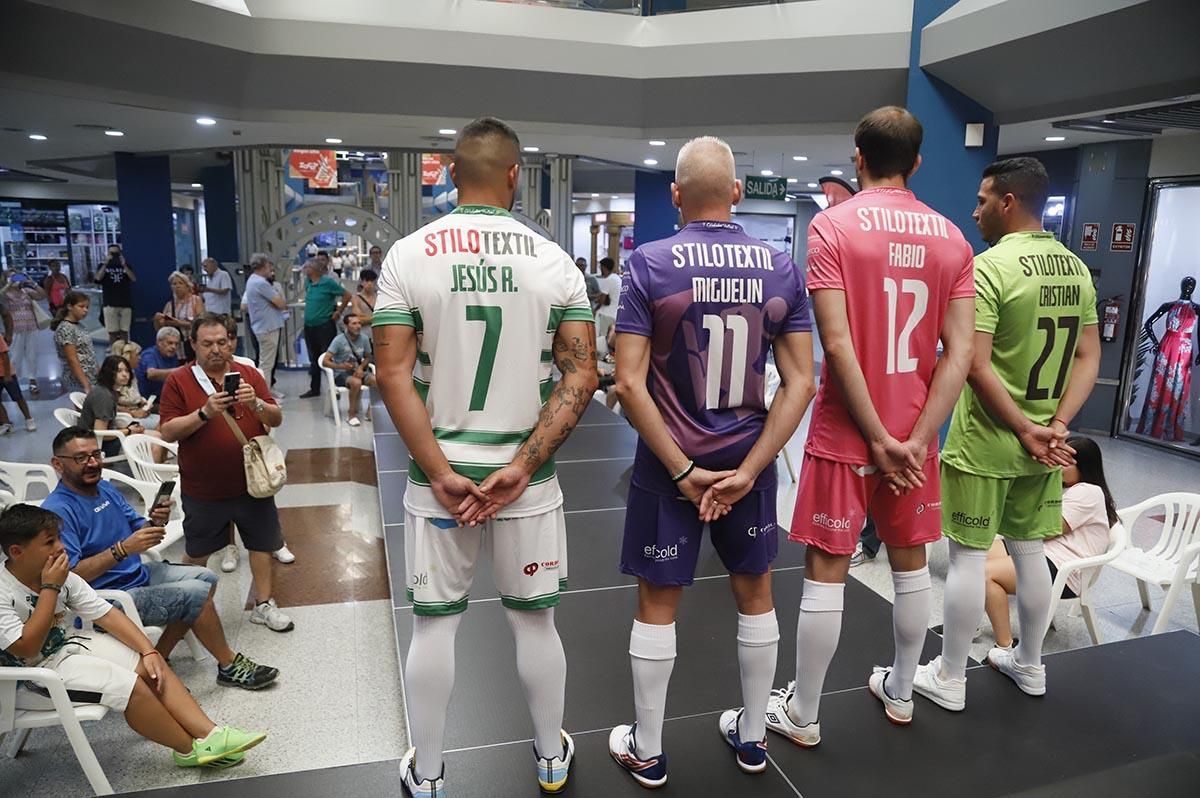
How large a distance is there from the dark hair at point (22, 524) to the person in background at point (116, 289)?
9.55 meters

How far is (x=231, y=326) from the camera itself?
12.3ft

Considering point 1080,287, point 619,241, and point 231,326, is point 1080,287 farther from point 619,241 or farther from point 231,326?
point 619,241

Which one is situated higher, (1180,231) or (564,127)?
(564,127)

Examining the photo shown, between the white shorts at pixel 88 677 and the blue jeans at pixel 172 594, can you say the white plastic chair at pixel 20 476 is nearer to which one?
the blue jeans at pixel 172 594

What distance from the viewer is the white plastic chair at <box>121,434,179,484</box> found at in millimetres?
4531

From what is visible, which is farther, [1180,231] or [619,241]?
[619,241]

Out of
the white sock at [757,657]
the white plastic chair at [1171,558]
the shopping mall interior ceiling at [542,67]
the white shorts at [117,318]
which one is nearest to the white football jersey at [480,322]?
the white sock at [757,657]

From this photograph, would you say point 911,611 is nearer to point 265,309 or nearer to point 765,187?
point 765,187

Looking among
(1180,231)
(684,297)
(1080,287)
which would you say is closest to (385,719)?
(684,297)

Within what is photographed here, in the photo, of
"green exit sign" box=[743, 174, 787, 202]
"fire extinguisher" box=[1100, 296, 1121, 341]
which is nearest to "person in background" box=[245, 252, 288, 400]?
"green exit sign" box=[743, 174, 787, 202]

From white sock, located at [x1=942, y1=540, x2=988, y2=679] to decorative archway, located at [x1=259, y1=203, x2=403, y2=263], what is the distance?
9.86 m

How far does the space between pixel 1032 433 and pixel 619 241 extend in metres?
20.2

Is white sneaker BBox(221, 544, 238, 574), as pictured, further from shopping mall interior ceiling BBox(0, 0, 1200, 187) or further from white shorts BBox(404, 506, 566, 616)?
shopping mall interior ceiling BBox(0, 0, 1200, 187)

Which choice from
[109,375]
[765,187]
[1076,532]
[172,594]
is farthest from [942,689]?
[765,187]
